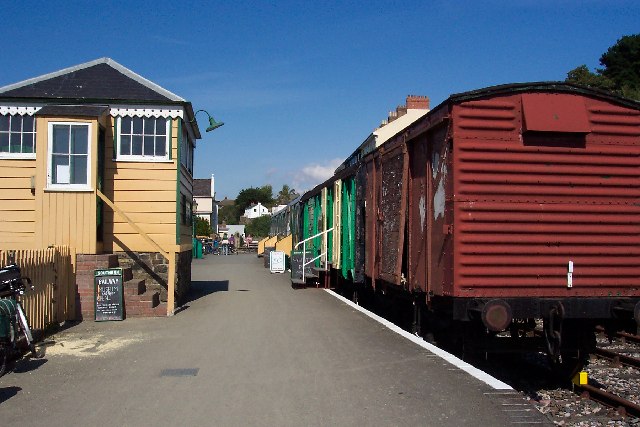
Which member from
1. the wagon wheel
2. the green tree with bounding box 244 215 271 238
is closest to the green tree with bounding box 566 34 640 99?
the green tree with bounding box 244 215 271 238

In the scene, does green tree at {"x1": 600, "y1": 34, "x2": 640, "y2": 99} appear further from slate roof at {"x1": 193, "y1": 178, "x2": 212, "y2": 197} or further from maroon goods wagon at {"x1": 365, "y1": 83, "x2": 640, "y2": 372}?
maroon goods wagon at {"x1": 365, "y1": 83, "x2": 640, "y2": 372}

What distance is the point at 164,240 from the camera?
1341 centimetres

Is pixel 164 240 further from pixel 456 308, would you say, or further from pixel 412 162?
pixel 456 308

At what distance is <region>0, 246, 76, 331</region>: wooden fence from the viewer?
9242mm

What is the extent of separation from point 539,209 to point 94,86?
9849mm

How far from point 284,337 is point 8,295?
12.5ft

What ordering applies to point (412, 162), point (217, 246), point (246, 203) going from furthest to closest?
point (246, 203), point (217, 246), point (412, 162)

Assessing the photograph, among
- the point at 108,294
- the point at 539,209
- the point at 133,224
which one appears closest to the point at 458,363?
the point at 539,209

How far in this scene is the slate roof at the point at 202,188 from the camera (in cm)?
8306

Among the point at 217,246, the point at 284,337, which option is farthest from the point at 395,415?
the point at 217,246

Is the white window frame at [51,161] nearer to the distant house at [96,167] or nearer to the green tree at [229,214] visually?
the distant house at [96,167]

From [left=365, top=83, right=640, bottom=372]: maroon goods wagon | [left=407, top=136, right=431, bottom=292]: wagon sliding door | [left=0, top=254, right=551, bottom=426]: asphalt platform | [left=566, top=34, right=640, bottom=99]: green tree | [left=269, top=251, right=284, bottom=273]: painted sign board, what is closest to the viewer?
[left=0, top=254, right=551, bottom=426]: asphalt platform

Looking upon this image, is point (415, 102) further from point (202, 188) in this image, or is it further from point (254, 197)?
point (254, 197)

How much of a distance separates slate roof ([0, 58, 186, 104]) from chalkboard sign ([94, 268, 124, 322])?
377cm
